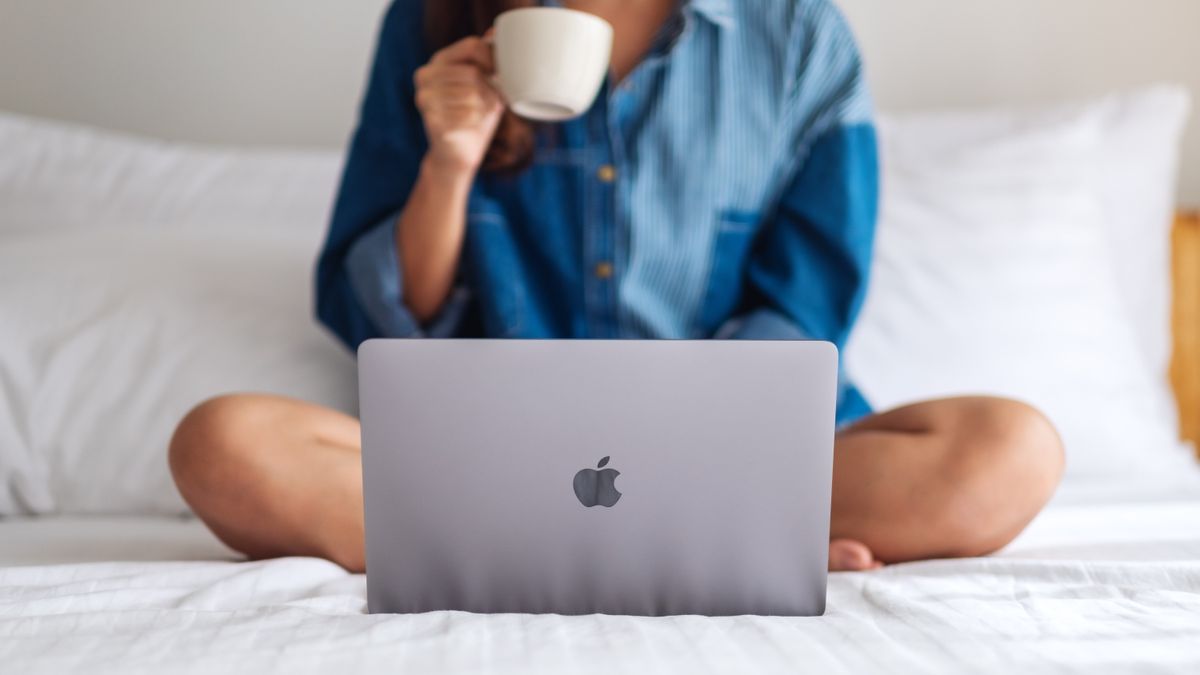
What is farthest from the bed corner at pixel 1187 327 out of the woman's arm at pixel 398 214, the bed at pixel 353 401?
the woman's arm at pixel 398 214

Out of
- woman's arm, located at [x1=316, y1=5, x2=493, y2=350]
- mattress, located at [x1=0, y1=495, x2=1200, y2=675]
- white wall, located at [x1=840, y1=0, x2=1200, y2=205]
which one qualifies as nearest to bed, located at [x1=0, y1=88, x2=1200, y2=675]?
mattress, located at [x1=0, y1=495, x2=1200, y2=675]

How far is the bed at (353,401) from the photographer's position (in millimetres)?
Result: 548

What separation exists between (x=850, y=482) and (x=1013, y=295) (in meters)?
0.60

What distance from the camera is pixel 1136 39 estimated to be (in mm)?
1857

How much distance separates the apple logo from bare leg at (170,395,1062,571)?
0.89ft

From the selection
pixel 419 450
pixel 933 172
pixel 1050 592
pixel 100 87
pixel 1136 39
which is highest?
pixel 1136 39

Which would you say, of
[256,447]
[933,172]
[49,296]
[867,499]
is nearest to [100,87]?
[49,296]

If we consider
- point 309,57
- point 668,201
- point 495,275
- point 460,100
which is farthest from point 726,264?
point 309,57

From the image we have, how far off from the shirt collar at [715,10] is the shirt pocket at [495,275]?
12.4 inches

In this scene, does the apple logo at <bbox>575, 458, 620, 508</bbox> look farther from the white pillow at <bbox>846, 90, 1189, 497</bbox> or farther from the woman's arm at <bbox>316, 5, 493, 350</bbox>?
the white pillow at <bbox>846, 90, 1189, 497</bbox>

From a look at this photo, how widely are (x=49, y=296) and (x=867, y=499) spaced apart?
89cm

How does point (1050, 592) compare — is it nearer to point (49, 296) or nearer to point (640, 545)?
point (640, 545)

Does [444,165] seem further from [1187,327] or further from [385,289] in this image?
[1187,327]

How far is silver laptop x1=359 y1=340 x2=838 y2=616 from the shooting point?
619 millimetres
